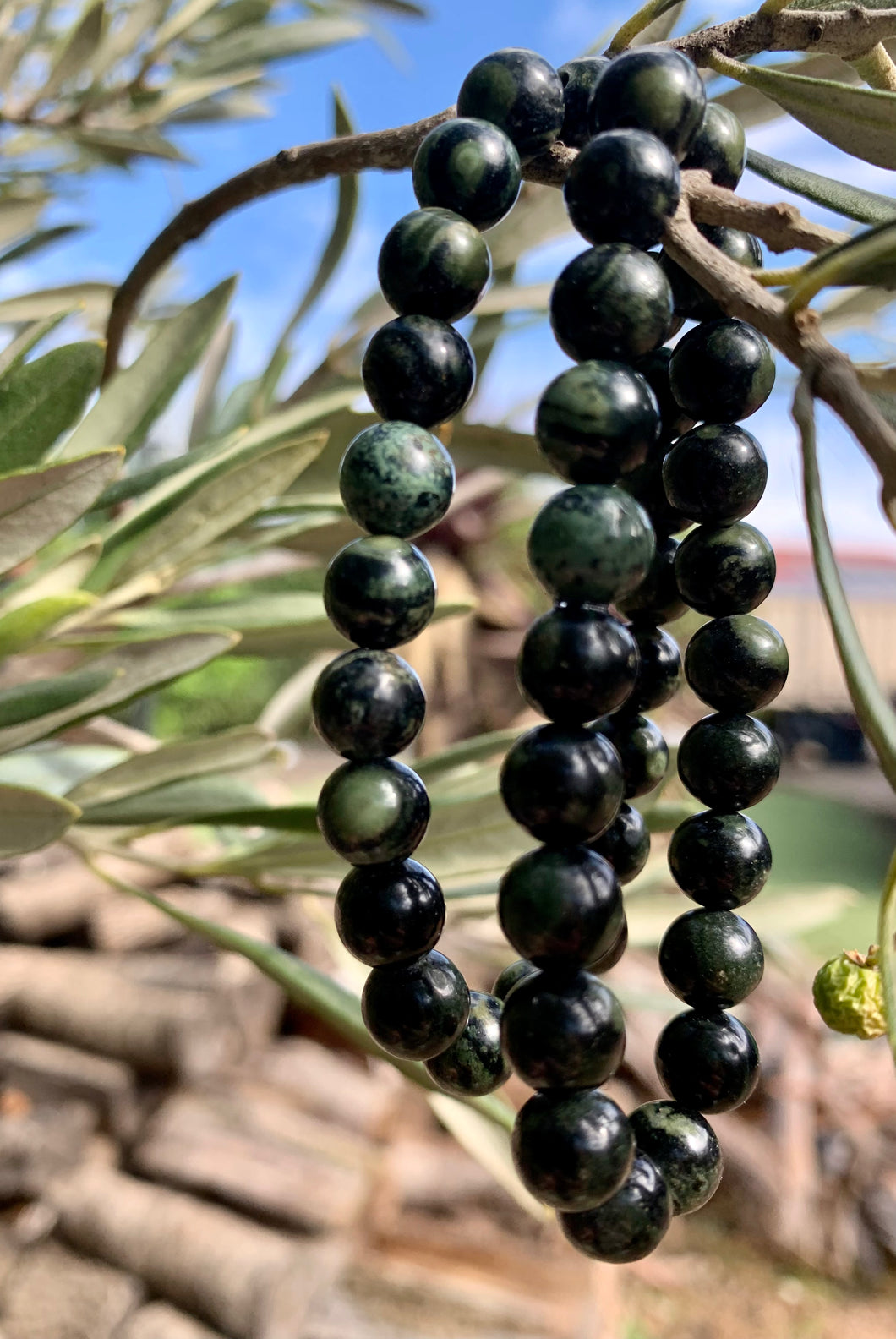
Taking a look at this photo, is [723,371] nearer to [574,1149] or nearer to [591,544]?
[591,544]

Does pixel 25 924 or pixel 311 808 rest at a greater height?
pixel 311 808

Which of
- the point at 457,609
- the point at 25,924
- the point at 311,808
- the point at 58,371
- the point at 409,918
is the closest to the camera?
the point at 409,918

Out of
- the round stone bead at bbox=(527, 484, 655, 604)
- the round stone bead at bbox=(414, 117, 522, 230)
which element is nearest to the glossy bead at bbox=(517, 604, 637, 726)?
the round stone bead at bbox=(527, 484, 655, 604)

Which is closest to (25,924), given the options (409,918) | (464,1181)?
(464,1181)

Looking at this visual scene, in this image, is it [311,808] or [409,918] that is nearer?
[409,918]

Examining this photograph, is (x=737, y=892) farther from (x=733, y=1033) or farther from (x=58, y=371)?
(x=58, y=371)

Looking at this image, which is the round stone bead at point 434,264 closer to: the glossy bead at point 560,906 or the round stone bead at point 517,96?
the round stone bead at point 517,96

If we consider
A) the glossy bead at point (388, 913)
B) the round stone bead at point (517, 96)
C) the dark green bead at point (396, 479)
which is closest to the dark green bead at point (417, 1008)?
the glossy bead at point (388, 913)
